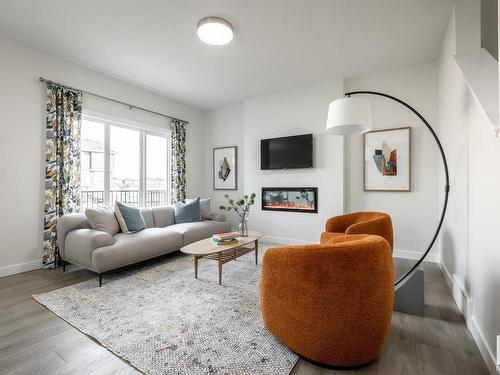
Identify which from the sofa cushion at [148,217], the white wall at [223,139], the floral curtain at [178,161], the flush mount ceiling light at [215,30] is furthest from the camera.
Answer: the white wall at [223,139]

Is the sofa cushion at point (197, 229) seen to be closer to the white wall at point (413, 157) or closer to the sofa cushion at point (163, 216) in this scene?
the sofa cushion at point (163, 216)

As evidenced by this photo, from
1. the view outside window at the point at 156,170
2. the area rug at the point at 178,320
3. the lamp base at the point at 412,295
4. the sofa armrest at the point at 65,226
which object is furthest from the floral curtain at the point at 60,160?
the lamp base at the point at 412,295

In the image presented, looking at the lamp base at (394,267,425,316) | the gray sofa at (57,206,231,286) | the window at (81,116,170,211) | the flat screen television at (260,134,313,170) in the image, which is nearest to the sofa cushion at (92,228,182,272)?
the gray sofa at (57,206,231,286)

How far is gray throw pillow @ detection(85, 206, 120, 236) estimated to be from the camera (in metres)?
3.16

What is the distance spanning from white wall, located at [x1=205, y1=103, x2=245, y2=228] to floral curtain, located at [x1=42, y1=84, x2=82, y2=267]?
273 centimetres

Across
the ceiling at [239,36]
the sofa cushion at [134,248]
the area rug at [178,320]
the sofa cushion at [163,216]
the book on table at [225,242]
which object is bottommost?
the area rug at [178,320]

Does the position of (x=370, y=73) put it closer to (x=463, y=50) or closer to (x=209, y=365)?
(x=463, y=50)

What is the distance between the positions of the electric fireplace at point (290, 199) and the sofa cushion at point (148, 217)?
203cm

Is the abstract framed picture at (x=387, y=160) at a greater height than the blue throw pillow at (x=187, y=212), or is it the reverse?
the abstract framed picture at (x=387, y=160)

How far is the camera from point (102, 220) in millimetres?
3229

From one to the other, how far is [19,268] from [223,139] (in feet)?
13.1

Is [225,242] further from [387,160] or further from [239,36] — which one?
[387,160]

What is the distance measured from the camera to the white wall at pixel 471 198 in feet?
5.02

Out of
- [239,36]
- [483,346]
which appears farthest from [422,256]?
[239,36]
